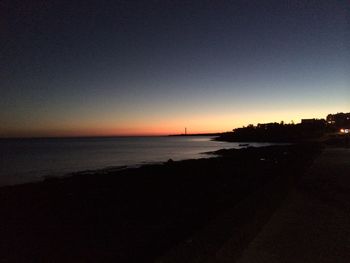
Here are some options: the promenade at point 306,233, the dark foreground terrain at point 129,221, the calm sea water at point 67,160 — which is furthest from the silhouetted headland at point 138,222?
the calm sea water at point 67,160

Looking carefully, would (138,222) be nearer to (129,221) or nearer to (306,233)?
(129,221)

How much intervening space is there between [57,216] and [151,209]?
8.40 ft

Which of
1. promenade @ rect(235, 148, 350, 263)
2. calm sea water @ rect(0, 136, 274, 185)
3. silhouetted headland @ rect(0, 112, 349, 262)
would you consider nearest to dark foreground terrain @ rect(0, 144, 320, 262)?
silhouetted headland @ rect(0, 112, 349, 262)

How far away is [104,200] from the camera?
1248cm

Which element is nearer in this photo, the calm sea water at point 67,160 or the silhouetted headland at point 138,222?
the silhouetted headland at point 138,222

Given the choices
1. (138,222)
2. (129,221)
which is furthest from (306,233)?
(129,221)

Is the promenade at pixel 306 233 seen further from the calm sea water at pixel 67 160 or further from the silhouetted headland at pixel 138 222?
the calm sea water at pixel 67 160

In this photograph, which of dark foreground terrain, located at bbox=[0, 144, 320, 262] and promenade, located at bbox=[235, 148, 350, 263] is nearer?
promenade, located at bbox=[235, 148, 350, 263]

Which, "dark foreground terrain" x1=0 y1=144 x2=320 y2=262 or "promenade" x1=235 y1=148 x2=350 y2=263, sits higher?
"promenade" x1=235 y1=148 x2=350 y2=263

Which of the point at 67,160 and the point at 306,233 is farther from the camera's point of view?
the point at 67,160

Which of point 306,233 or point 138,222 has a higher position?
point 306,233

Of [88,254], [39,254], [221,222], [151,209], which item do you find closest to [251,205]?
[221,222]

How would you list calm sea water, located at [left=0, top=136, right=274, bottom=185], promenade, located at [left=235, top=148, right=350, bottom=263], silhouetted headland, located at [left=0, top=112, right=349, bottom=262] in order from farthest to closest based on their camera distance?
calm sea water, located at [left=0, top=136, right=274, bottom=185] → silhouetted headland, located at [left=0, top=112, right=349, bottom=262] → promenade, located at [left=235, top=148, right=350, bottom=263]

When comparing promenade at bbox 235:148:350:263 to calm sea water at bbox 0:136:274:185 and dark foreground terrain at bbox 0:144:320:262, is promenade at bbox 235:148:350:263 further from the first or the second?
calm sea water at bbox 0:136:274:185
